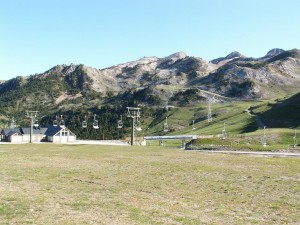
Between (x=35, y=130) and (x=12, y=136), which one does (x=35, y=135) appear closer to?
(x=35, y=130)

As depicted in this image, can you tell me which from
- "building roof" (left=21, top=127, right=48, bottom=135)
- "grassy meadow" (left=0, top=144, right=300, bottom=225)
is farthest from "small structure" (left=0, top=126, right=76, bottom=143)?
"grassy meadow" (left=0, top=144, right=300, bottom=225)

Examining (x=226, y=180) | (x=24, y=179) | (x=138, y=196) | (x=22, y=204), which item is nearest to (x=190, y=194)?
(x=138, y=196)

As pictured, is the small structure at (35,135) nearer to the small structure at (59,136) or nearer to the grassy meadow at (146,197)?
the small structure at (59,136)

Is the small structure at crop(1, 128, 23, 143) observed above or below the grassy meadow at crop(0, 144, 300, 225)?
above

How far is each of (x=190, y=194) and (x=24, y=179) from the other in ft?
56.0

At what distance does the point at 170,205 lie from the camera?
2572 cm

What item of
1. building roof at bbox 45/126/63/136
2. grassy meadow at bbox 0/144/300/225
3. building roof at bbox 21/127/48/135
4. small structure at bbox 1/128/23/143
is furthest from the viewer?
building roof at bbox 21/127/48/135

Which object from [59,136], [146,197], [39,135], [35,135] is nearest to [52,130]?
[39,135]

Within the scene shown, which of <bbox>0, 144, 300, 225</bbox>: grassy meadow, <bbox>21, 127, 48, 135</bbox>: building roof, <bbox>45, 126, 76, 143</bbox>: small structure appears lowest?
<bbox>0, 144, 300, 225</bbox>: grassy meadow

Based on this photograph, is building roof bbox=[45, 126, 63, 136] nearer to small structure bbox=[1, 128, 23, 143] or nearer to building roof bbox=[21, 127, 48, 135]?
building roof bbox=[21, 127, 48, 135]

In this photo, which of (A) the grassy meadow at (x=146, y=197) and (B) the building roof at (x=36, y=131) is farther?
(B) the building roof at (x=36, y=131)

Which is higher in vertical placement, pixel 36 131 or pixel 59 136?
pixel 36 131

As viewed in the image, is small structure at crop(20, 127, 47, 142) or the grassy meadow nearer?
the grassy meadow

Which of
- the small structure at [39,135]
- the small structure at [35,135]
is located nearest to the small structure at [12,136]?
the small structure at [39,135]
